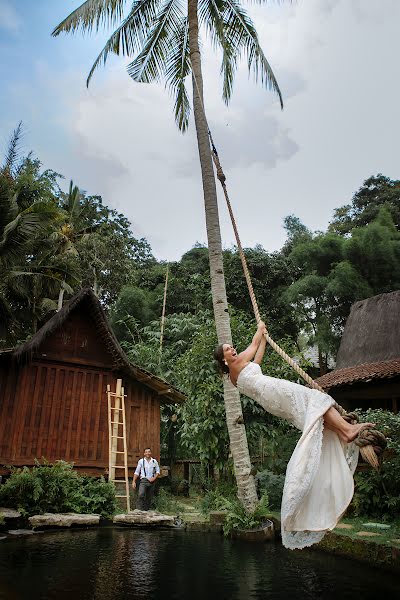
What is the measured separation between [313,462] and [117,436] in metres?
9.14

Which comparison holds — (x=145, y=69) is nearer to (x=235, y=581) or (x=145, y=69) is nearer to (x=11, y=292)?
(x=11, y=292)

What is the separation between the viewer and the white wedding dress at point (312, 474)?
337cm

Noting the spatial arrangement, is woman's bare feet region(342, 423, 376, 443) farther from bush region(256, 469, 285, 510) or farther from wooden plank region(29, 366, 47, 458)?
wooden plank region(29, 366, 47, 458)

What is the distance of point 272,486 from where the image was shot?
888 centimetres

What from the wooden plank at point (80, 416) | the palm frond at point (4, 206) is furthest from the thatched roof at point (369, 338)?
the palm frond at point (4, 206)

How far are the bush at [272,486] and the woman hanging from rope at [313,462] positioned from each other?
525 cm

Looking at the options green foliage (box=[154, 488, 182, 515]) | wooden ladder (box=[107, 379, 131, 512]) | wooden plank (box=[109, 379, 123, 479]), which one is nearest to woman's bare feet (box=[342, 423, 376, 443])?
green foliage (box=[154, 488, 182, 515])

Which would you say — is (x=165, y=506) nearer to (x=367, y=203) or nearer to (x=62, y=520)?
(x=62, y=520)

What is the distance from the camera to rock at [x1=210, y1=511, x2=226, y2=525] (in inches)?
313

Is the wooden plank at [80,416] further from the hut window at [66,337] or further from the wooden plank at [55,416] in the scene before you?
the hut window at [66,337]

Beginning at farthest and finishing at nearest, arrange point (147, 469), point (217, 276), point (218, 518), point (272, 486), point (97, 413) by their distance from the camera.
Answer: point (97, 413) → point (147, 469) → point (272, 486) → point (217, 276) → point (218, 518)

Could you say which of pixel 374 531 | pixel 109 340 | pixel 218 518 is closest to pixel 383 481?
pixel 374 531

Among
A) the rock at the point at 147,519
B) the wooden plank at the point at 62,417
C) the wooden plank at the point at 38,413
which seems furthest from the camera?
the wooden plank at the point at 62,417

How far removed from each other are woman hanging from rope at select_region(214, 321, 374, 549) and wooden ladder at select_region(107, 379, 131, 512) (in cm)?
788
